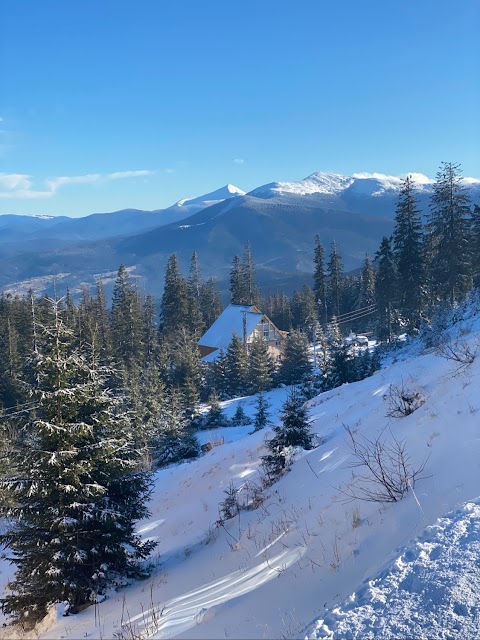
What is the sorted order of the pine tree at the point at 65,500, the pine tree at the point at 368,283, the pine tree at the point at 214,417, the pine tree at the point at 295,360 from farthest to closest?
the pine tree at the point at 368,283
the pine tree at the point at 295,360
the pine tree at the point at 214,417
the pine tree at the point at 65,500

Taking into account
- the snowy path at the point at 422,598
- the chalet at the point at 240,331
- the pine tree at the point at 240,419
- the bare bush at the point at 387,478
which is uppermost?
the snowy path at the point at 422,598

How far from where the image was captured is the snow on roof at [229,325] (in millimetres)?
50219

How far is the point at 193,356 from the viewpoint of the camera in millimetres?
40594

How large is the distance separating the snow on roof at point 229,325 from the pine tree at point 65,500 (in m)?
40.2

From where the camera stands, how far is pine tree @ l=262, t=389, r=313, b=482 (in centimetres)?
1096

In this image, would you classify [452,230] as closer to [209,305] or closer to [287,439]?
[287,439]

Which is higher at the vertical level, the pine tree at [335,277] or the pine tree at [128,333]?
the pine tree at [335,277]

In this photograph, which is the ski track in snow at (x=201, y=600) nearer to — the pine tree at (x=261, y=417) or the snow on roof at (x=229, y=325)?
the pine tree at (x=261, y=417)

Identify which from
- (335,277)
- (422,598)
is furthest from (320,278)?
(422,598)

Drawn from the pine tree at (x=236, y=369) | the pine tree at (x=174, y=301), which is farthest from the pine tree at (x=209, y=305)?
the pine tree at (x=236, y=369)

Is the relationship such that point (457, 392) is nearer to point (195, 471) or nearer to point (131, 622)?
point (131, 622)

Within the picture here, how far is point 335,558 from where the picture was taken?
17.1 feet

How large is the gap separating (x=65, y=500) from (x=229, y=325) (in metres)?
44.4

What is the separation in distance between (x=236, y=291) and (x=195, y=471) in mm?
45544
